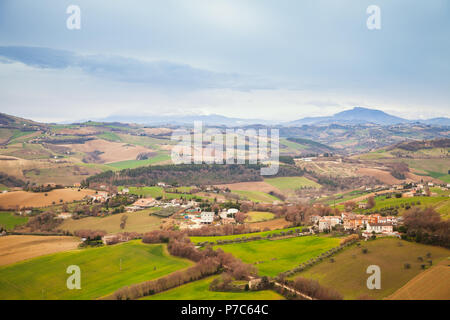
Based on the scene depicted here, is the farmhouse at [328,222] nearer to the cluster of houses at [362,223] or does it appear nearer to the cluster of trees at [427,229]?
the cluster of houses at [362,223]

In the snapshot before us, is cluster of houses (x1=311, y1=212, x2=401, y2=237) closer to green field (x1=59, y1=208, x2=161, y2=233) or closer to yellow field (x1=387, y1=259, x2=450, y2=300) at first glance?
yellow field (x1=387, y1=259, x2=450, y2=300)

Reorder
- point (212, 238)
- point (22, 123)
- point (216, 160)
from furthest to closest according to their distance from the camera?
point (22, 123) < point (216, 160) < point (212, 238)

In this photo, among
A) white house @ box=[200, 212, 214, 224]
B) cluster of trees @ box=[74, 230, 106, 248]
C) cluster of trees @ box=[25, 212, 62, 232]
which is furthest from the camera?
white house @ box=[200, 212, 214, 224]

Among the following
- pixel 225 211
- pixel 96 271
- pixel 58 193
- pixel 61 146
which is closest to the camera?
pixel 96 271

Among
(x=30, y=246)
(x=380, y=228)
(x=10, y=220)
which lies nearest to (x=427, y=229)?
(x=380, y=228)

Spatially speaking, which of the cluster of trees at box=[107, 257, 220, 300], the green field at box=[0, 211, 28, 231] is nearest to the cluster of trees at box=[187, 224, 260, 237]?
the cluster of trees at box=[107, 257, 220, 300]
